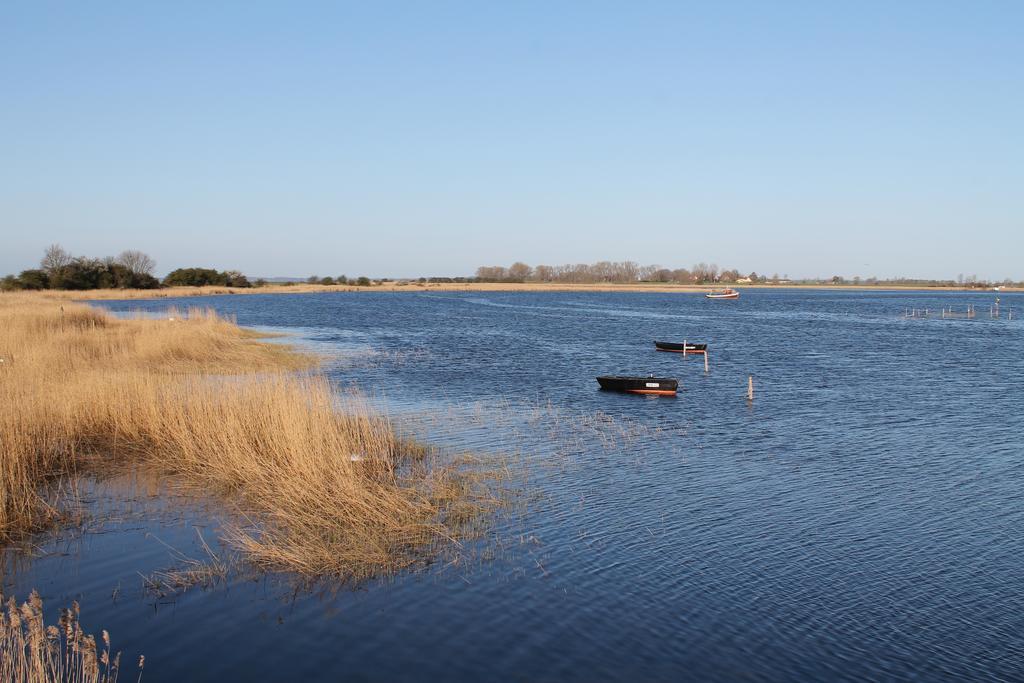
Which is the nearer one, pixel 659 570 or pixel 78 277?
pixel 659 570

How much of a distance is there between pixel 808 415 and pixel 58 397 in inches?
790

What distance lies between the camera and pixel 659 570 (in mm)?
11078

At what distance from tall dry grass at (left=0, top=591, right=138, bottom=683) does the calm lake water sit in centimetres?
A: 63

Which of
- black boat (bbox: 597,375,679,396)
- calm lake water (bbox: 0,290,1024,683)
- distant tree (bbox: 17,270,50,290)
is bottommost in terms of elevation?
calm lake water (bbox: 0,290,1024,683)

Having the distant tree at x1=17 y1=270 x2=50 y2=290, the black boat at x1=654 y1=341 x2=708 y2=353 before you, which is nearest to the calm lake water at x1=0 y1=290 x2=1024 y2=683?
the black boat at x1=654 y1=341 x2=708 y2=353

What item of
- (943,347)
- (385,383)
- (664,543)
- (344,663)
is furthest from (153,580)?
(943,347)

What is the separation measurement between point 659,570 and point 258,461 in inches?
283

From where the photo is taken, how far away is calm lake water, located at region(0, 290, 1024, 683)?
333 inches

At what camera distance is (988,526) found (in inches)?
532

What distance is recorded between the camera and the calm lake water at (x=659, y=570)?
27.8ft

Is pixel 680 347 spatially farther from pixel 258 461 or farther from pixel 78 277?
pixel 78 277

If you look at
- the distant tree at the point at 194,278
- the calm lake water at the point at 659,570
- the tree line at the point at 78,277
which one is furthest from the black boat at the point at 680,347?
the distant tree at the point at 194,278

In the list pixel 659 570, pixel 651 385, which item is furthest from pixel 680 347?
pixel 659 570

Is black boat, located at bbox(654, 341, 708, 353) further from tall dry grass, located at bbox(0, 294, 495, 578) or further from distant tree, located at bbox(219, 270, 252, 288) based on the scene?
distant tree, located at bbox(219, 270, 252, 288)
